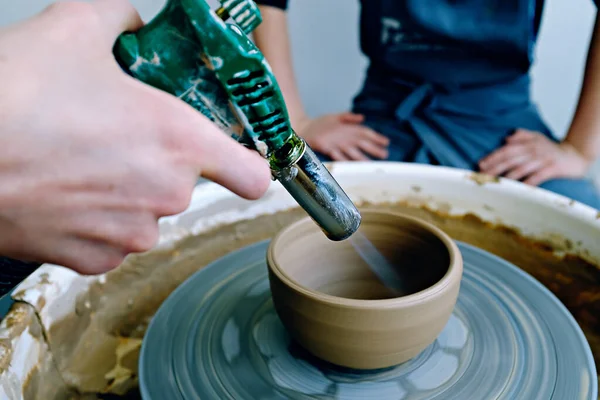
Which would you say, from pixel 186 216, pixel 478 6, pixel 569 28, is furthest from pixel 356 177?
pixel 569 28

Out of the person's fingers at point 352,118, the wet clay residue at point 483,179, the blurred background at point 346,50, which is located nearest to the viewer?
the wet clay residue at point 483,179

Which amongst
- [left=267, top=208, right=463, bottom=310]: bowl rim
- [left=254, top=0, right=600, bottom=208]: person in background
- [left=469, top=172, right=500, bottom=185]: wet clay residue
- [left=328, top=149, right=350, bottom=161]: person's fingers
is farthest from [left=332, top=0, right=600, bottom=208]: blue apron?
[left=267, top=208, right=463, bottom=310]: bowl rim

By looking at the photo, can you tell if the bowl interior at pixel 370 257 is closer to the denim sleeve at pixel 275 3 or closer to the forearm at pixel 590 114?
the forearm at pixel 590 114

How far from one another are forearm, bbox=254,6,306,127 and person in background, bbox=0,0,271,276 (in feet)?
4.09

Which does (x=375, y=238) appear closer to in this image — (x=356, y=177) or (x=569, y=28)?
(x=356, y=177)

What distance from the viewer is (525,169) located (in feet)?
4.33

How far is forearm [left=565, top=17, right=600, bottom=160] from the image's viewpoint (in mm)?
1452

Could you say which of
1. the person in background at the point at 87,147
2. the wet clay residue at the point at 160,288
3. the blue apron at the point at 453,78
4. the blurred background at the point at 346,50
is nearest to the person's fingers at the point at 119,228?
the person in background at the point at 87,147

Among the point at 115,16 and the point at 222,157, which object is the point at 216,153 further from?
the point at 115,16

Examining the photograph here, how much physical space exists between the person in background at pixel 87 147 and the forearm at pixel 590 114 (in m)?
1.29

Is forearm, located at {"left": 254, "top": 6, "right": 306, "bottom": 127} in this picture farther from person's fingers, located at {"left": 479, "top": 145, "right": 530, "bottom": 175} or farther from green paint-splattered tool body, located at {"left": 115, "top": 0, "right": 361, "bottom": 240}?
green paint-splattered tool body, located at {"left": 115, "top": 0, "right": 361, "bottom": 240}

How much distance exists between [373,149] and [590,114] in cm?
67

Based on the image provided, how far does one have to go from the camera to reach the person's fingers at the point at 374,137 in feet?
4.57

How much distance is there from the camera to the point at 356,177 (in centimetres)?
112
